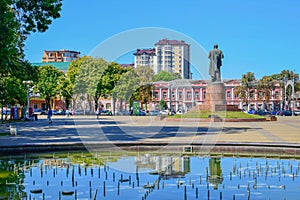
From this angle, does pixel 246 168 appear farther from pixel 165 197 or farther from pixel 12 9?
pixel 12 9

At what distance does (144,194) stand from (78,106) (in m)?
81.6

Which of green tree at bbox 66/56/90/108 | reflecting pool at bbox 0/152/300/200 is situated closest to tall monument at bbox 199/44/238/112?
reflecting pool at bbox 0/152/300/200

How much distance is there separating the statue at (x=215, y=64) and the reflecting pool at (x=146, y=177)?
32.0 m

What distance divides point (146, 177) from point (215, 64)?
125 feet

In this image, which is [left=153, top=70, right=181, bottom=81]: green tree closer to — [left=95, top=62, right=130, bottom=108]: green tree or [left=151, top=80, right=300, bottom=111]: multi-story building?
[left=95, top=62, right=130, bottom=108]: green tree

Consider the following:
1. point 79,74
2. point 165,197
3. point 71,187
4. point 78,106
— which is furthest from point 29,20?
point 78,106

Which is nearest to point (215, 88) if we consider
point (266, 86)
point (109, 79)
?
point (109, 79)

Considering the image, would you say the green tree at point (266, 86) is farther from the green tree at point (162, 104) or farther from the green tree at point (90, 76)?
the green tree at point (90, 76)

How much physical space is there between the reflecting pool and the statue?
105 feet

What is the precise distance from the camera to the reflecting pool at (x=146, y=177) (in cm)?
1073

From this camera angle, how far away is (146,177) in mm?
13156

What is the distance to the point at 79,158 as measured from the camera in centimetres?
1745

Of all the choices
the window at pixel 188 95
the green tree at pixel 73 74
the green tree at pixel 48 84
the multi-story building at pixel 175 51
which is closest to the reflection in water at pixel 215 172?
the multi-story building at pixel 175 51

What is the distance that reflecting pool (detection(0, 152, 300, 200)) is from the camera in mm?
10727
